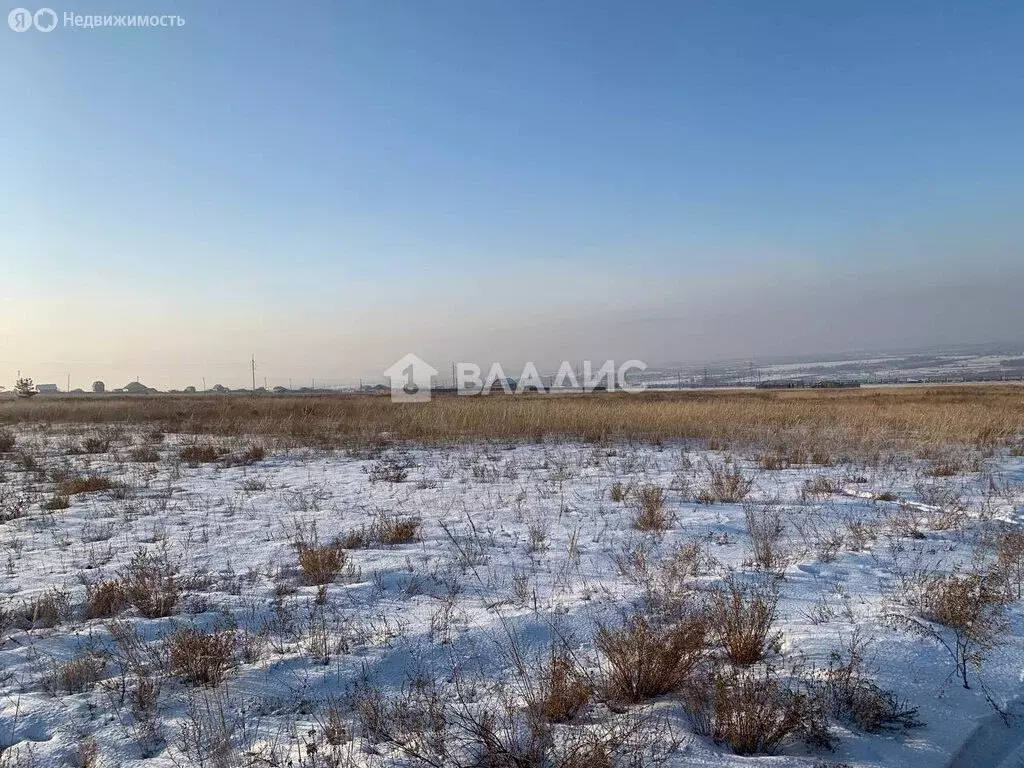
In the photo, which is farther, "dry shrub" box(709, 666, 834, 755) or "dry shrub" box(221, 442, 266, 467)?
"dry shrub" box(221, 442, 266, 467)

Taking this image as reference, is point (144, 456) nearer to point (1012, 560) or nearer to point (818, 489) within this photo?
point (818, 489)

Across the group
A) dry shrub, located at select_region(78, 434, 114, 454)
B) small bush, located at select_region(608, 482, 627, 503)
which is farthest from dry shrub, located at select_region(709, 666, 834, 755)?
dry shrub, located at select_region(78, 434, 114, 454)

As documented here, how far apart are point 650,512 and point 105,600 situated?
15.9 ft

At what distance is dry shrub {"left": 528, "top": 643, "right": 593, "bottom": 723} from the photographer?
2406mm

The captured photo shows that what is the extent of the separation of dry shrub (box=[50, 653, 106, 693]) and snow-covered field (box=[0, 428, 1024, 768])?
0.01m

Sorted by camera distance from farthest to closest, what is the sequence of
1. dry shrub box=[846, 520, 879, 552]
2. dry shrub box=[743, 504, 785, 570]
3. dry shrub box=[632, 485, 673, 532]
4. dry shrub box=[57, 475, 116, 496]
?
dry shrub box=[57, 475, 116, 496] → dry shrub box=[632, 485, 673, 532] → dry shrub box=[846, 520, 879, 552] → dry shrub box=[743, 504, 785, 570]

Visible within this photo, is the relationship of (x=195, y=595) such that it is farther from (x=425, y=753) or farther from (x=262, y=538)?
(x=425, y=753)

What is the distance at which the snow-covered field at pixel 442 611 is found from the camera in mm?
2299

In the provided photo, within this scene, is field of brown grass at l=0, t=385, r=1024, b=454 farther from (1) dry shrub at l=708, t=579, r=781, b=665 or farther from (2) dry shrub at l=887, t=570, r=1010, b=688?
(1) dry shrub at l=708, t=579, r=781, b=665

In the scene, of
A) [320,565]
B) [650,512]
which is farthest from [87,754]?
[650,512]

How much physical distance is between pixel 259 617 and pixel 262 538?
2122 millimetres

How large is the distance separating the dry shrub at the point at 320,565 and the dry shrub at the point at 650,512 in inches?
120

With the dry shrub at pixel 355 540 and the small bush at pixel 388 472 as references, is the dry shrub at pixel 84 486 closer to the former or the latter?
the small bush at pixel 388 472

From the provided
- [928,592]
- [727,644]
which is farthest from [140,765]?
[928,592]
